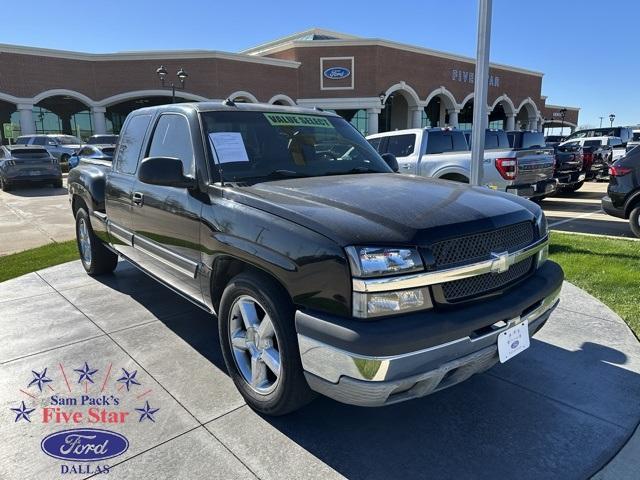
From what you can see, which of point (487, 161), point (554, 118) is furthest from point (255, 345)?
point (554, 118)

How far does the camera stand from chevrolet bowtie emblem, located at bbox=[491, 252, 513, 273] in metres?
2.58

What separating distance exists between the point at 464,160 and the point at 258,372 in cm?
826

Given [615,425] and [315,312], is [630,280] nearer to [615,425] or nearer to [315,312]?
[615,425]

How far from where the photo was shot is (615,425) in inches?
112

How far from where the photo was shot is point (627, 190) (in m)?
8.34

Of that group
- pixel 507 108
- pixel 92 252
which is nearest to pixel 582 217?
pixel 92 252

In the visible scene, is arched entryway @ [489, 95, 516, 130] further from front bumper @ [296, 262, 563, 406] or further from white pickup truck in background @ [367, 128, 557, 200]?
front bumper @ [296, 262, 563, 406]

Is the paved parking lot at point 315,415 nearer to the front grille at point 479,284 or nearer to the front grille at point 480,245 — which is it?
the front grille at point 479,284

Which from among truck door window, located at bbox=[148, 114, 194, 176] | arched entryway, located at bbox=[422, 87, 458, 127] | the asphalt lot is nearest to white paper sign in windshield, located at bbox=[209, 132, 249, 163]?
truck door window, located at bbox=[148, 114, 194, 176]

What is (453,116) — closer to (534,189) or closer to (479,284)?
(534,189)

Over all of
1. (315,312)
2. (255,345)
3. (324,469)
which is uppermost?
(315,312)

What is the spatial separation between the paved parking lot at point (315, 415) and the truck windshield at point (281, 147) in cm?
153

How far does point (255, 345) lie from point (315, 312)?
0.71 metres

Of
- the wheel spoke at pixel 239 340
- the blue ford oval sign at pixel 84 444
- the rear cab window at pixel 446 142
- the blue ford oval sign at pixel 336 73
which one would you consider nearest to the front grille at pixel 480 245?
the wheel spoke at pixel 239 340
